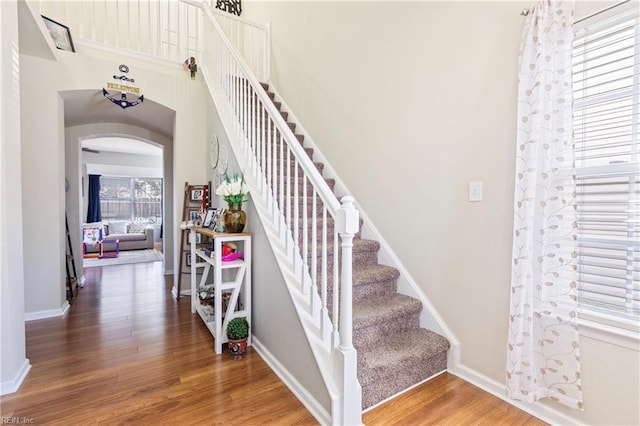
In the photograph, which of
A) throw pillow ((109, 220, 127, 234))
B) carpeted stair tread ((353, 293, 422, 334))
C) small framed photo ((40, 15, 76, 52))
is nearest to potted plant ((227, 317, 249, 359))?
carpeted stair tread ((353, 293, 422, 334))

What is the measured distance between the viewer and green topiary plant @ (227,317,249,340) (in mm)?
2260

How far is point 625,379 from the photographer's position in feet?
4.48

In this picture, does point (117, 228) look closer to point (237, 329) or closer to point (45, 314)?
point (45, 314)

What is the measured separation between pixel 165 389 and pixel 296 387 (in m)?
0.80

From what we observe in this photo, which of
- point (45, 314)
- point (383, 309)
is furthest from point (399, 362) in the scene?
point (45, 314)

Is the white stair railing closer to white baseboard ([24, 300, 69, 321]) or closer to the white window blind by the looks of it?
white baseboard ([24, 300, 69, 321])

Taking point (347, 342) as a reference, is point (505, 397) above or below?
below

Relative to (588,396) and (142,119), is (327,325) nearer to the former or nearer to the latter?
(588,396)

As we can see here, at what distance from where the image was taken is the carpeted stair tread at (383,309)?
193 cm

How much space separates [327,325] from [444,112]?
1.56 meters

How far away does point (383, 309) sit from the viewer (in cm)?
209

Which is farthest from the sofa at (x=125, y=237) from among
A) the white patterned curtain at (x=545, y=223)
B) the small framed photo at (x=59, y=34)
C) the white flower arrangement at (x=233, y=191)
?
the white patterned curtain at (x=545, y=223)

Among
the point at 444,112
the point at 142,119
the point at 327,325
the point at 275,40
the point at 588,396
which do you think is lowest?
the point at 588,396

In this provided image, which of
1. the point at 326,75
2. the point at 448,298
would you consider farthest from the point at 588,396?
the point at 326,75
